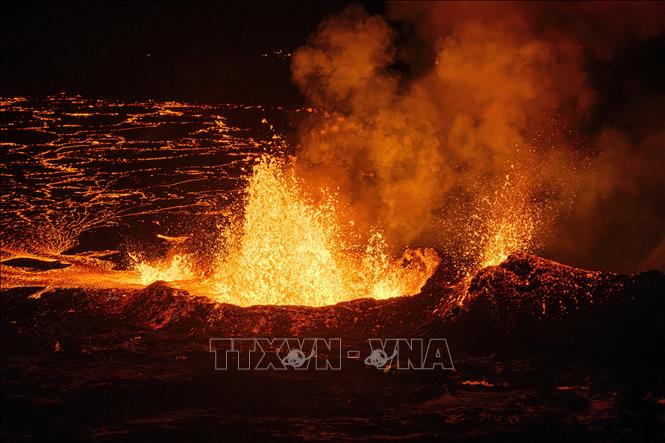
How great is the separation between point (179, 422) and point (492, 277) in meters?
4.11

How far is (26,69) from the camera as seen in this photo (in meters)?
17.1

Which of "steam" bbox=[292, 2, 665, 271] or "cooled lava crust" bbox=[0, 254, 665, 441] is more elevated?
Answer: "steam" bbox=[292, 2, 665, 271]

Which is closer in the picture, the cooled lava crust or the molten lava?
the cooled lava crust

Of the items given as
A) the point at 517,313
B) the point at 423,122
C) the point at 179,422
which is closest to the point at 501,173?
the point at 423,122

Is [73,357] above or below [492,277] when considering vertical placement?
below

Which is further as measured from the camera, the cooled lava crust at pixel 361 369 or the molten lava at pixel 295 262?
the molten lava at pixel 295 262

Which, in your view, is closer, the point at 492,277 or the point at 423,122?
the point at 492,277

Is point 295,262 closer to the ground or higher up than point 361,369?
higher up

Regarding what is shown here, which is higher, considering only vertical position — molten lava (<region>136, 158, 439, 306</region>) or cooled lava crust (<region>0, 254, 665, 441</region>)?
molten lava (<region>136, 158, 439, 306</region>)

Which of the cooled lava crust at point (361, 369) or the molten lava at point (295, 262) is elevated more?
the molten lava at point (295, 262)

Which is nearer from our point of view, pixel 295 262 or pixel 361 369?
pixel 361 369

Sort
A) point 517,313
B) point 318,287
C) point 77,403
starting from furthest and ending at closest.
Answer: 1. point 318,287
2. point 517,313
3. point 77,403

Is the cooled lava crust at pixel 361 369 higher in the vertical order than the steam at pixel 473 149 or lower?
lower

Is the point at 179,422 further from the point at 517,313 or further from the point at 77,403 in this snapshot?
the point at 517,313
